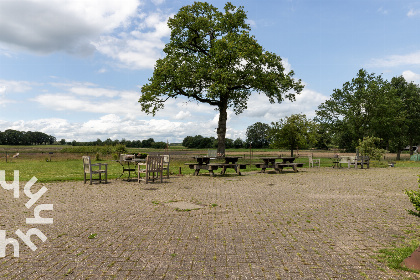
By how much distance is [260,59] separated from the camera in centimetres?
2434

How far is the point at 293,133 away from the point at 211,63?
12856 mm

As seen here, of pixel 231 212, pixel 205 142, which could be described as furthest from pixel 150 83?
pixel 205 142

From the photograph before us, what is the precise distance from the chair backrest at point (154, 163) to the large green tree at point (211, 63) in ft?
38.5

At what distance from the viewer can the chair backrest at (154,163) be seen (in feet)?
39.6

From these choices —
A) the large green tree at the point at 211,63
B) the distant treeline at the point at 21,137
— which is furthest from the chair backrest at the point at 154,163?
the distant treeline at the point at 21,137

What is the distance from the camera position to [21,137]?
100812 millimetres

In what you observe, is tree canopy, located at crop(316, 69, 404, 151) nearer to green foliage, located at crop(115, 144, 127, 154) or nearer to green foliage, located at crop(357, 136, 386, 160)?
green foliage, located at crop(357, 136, 386, 160)

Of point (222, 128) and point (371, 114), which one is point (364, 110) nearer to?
point (371, 114)

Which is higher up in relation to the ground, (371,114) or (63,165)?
(371,114)

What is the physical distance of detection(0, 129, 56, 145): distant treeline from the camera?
98.1 m

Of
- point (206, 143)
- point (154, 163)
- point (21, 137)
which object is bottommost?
point (154, 163)

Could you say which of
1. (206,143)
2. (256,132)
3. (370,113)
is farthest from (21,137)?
(370,113)

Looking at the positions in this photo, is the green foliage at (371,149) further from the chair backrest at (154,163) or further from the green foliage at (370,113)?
the chair backrest at (154,163)

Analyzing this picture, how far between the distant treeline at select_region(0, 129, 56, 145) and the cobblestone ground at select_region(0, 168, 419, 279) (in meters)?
108
